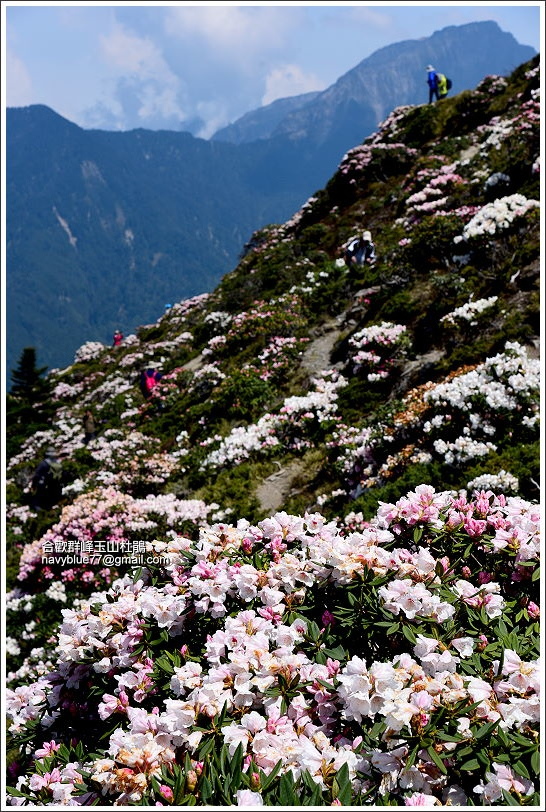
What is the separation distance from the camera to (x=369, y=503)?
25.3 feet

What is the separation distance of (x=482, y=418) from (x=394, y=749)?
653cm

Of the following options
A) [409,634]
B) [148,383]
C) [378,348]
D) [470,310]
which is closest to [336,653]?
[409,634]

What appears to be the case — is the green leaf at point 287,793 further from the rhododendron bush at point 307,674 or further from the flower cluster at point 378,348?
the flower cluster at point 378,348

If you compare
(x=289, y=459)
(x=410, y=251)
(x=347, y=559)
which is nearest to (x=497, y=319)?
(x=289, y=459)

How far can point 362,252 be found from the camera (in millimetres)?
19734

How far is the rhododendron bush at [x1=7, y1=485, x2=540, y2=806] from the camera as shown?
7.38 ft

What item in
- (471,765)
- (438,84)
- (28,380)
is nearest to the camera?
(471,765)

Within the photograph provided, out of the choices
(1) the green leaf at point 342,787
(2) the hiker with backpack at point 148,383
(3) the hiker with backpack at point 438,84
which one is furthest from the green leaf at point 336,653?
(3) the hiker with backpack at point 438,84

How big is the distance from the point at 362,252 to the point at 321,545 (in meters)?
18.1

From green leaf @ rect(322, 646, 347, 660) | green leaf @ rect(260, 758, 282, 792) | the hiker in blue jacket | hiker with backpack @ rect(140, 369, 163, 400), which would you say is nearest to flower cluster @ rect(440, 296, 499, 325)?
green leaf @ rect(322, 646, 347, 660)

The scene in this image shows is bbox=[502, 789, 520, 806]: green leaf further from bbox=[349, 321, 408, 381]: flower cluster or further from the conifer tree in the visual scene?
the conifer tree

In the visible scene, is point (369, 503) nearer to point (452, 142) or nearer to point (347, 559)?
point (347, 559)

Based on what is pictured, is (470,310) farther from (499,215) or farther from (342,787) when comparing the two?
(342,787)

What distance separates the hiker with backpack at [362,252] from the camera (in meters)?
19.4
